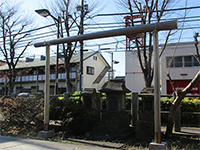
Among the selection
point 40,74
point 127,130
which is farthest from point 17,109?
point 40,74

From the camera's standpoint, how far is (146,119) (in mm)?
7316

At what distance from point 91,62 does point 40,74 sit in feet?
31.9

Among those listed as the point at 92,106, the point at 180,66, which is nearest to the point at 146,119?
the point at 92,106

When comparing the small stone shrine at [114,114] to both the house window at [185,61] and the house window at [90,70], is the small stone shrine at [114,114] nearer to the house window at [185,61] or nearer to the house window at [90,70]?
the house window at [185,61]

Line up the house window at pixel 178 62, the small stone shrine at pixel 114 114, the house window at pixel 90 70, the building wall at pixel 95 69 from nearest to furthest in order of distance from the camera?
the small stone shrine at pixel 114 114 < the house window at pixel 178 62 < the building wall at pixel 95 69 < the house window at pixel 90 70

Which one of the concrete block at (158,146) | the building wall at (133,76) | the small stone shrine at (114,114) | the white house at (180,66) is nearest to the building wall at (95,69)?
the building wall at (133,76)

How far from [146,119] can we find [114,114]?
124 centimetres

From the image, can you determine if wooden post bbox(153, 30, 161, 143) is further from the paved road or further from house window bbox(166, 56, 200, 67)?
house window bbox(166, 56, 200, 67)

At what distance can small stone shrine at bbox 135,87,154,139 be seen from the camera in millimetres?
Answer: 6953

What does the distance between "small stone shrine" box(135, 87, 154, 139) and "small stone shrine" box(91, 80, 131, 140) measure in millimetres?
571

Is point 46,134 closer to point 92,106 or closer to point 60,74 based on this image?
point 92,106

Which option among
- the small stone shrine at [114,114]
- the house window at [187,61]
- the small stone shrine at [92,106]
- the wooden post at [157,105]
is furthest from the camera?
the house window at [187,61]

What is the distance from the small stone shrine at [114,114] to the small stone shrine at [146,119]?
1.87ft

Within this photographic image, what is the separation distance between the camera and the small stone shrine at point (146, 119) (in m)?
6.95
